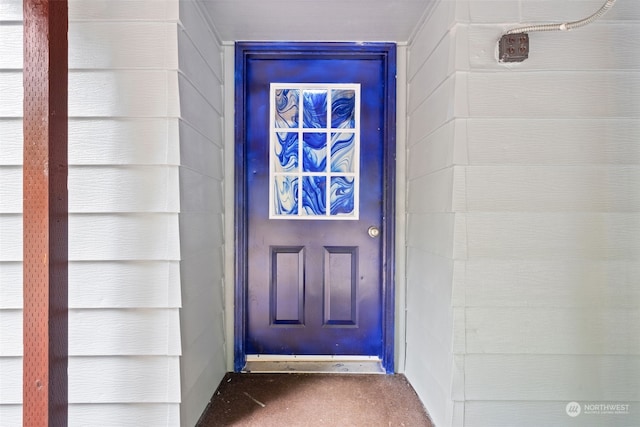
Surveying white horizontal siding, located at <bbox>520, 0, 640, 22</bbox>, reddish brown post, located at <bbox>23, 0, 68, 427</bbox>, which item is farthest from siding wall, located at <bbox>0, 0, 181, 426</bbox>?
white horizontal siding, located at <bbox>520, 0, 640, 22</bbox>

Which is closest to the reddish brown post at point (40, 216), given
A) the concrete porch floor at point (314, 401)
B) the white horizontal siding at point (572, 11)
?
the concrete porch floor at point (314, 401)

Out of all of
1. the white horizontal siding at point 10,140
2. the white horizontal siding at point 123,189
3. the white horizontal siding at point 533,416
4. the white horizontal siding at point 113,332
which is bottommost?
the white horizontal siding at point 533,416

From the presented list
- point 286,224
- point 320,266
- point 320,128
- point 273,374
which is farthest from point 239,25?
point 273,374

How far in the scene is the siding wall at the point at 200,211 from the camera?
1.23 m

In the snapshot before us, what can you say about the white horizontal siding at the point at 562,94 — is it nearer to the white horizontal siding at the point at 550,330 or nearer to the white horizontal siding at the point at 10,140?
the white horizontal siding at the point at 550,330

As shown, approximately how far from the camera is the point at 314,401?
150 centimetres

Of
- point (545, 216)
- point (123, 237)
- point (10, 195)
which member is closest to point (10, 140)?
point (10, 195)

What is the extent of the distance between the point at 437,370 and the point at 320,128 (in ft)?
4.37

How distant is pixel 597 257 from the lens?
117 cm

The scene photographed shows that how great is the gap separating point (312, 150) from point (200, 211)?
726mm

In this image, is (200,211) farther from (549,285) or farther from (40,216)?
(549,285)

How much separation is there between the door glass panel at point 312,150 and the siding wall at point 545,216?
724mm

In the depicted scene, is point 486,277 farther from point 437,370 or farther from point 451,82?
point 451,82

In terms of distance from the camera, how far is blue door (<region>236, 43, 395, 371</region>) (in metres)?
1.81
